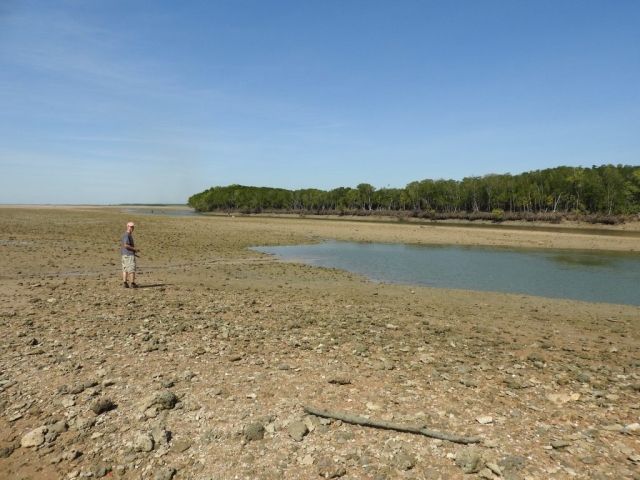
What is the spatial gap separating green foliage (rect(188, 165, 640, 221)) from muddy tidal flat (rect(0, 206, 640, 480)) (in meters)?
89.1

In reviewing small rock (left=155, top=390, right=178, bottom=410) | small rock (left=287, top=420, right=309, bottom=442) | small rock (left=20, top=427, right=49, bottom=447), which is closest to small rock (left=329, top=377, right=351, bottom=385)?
small rock (left=287, top=420, right=309, bottom=442)

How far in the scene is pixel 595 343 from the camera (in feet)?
32.0

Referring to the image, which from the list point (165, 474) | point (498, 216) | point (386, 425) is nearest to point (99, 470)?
point (165, 474)

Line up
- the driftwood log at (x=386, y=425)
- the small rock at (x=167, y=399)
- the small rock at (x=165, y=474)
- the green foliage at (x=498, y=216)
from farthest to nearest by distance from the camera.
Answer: the green foliage at (x=498, y=216) → the small rock at (x=167, y=399) → the driftwood log at (x=386, y=425) → the small rock at (x=165, y=474)

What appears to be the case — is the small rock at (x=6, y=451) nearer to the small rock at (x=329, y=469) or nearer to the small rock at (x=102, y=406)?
the small rock at (x=102, y=406)

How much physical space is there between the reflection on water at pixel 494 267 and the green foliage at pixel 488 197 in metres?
63.9

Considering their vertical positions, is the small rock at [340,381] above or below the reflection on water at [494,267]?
above

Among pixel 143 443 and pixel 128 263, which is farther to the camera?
pixel 128 263

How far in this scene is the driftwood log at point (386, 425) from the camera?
5.01 m

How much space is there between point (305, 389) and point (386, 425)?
64.0 inches

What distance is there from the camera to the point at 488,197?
110750 millimetres

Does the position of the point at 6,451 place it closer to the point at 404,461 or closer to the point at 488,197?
the point at 404,461

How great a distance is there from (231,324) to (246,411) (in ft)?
14.7

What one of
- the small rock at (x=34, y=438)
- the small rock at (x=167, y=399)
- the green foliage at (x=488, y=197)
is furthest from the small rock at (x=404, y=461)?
the green foliage at (x=488, y=197)
